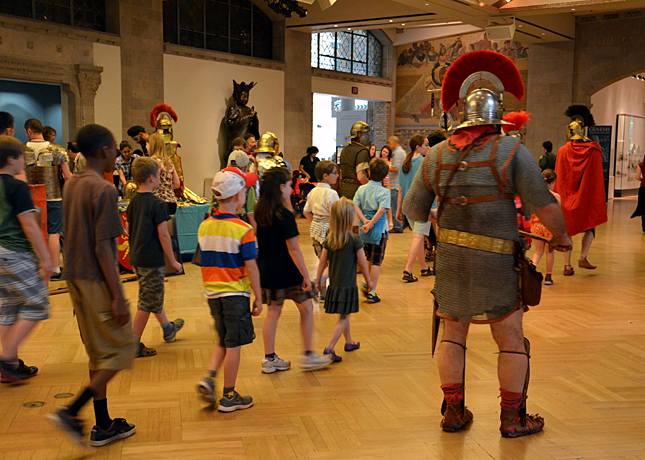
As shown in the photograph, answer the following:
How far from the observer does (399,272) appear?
23.7 feet

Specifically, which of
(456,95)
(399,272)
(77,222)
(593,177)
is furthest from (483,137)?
(593,177)

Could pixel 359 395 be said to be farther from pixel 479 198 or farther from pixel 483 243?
pixel 479 198

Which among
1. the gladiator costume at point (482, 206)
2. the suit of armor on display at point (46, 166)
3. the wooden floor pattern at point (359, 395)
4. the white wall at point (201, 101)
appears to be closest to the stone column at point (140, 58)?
the white wall at point (201, 101)

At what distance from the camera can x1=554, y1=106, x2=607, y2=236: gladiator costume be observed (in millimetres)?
7164

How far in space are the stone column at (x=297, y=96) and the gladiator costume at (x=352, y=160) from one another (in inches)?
339

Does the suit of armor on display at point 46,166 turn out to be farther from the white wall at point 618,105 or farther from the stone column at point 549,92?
the white wall at point 618,105

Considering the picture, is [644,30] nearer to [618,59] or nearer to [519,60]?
[618,59]

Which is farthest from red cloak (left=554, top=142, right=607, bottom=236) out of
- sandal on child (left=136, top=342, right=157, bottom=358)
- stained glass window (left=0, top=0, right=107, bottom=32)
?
stained glass window (left=0, top=0, right=107, bottom=32)

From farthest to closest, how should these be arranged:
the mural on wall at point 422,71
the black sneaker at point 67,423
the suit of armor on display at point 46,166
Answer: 1. the mural on wall at point 422,71
2. the suit of armor on display at point 46,166
3. the black sneaker at point 67,423

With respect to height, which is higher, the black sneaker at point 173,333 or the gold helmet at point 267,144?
the gold helmet at point 267,144

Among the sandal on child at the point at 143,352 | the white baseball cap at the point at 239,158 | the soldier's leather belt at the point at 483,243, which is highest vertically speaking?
the white baseball cap at the point at 239,158

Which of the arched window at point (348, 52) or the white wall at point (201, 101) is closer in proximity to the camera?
the white wall at point (201, 101)

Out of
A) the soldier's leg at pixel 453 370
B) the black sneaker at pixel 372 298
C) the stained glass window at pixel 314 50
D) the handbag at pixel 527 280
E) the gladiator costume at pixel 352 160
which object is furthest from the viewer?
the stained glass window at pixel 314 50

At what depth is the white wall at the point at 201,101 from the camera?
43.5 ft
